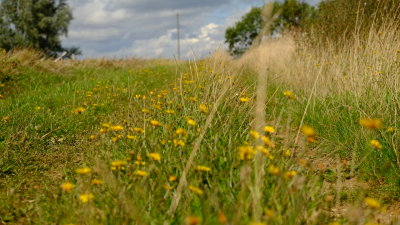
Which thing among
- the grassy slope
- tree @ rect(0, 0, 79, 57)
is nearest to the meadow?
the grassy slope

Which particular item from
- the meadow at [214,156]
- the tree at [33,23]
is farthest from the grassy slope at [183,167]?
the tree at [33,23]

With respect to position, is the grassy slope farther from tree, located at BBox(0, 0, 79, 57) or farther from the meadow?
tree, located at BBox(0, 0, 79, 57)

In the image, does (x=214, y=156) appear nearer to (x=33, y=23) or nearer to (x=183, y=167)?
(x=183, y=167)

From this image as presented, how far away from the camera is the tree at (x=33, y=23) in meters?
31.0

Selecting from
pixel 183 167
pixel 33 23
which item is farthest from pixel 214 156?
pixel 33 23

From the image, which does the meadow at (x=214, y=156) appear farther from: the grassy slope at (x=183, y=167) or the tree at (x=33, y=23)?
the tree at (x=33, y=23)

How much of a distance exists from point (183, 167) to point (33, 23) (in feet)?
110

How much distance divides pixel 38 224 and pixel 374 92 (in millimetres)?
3486

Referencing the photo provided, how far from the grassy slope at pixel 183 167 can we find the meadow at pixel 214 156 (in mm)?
12

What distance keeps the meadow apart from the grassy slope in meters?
0.01

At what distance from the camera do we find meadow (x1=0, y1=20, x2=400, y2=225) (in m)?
1.91

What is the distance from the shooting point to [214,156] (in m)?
2.50

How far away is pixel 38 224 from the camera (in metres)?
2.15

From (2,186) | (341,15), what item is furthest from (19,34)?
(2,186)
